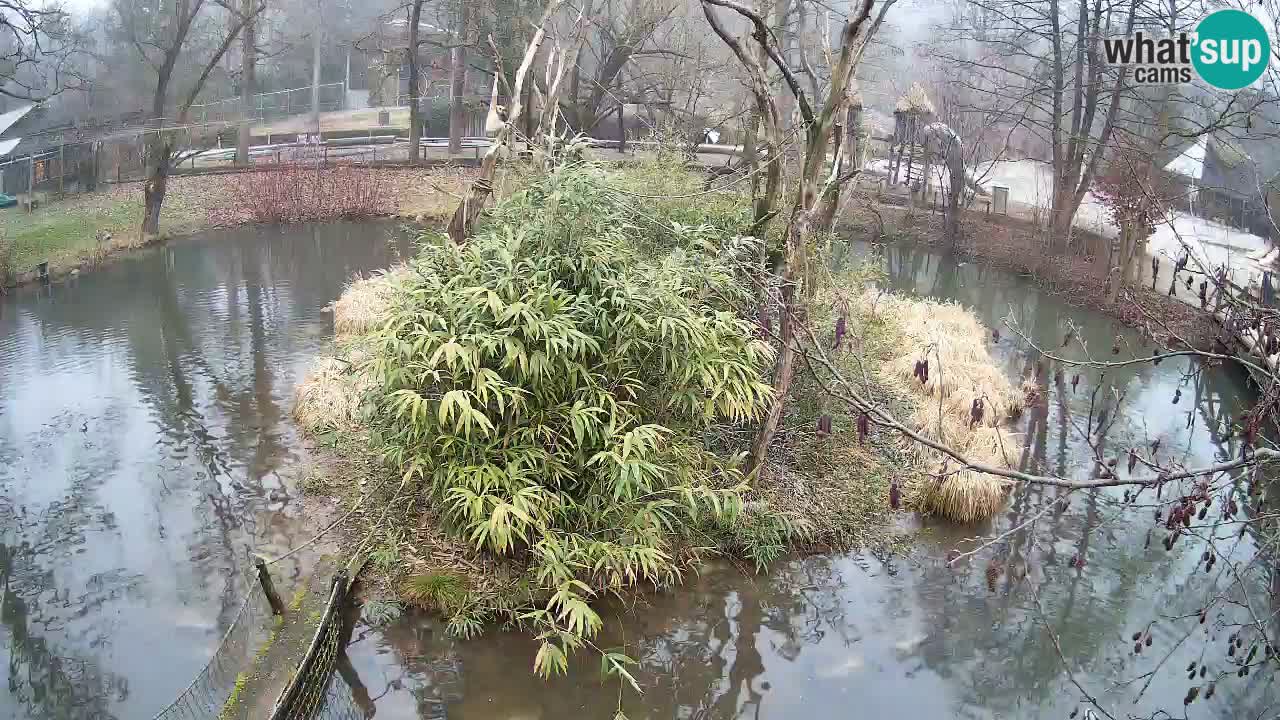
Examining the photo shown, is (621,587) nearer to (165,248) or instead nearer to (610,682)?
(610,682)

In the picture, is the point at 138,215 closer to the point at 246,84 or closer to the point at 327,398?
the point at 246,84

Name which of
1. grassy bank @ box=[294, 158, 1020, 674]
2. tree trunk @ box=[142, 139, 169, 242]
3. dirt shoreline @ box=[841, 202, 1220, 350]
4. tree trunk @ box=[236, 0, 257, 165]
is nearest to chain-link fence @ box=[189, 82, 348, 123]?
tree trunk @ box=[236, 0, 257, 165]

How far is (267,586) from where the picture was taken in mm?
6016

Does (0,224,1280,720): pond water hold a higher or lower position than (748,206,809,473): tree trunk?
lower

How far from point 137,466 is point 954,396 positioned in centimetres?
709

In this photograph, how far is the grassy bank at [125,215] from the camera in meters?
14.0

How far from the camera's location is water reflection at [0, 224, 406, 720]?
602 centimetres

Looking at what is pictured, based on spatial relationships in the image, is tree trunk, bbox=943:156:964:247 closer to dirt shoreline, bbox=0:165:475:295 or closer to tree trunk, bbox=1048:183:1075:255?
tree trunk, bbox=1048:183:1075:255

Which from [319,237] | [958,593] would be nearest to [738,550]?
[958,593]

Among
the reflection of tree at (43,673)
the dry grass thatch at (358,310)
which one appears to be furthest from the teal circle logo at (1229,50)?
the reflection of tree at (43,673)

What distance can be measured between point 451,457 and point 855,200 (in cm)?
1350

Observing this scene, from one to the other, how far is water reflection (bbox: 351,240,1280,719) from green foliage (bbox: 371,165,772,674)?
0.32 metres

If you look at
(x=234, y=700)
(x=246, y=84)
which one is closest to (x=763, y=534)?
(x=234, y=700)
